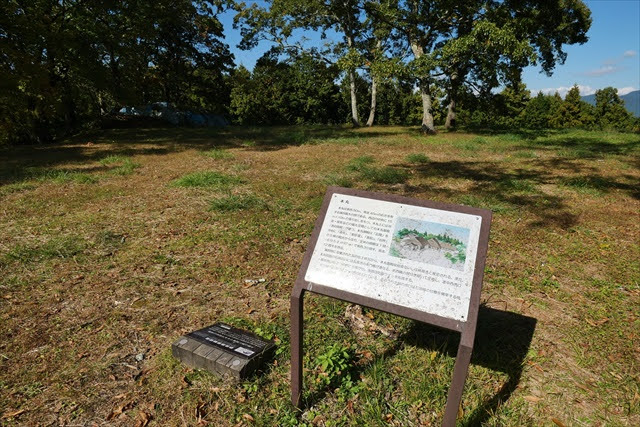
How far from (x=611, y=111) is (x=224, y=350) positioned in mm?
44241

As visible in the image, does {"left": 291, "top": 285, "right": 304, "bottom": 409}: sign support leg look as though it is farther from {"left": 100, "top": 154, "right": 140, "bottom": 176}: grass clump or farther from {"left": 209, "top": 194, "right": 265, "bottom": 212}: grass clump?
{"left": 100, "top": 154, "right": 140, "bottom": 176}: grass clump

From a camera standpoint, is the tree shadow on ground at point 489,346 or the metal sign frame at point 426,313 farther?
the tree shadow on ground at point 489,346

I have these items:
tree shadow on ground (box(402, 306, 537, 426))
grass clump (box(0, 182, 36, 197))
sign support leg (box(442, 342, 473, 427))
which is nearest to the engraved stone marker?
tree shadow on ground (box(402, 306, 537, 426))

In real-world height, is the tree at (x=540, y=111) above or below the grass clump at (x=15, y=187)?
above

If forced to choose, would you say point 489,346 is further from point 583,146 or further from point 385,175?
point 583,146

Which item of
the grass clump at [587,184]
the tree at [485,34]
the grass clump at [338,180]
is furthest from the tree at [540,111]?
the grass clump at [338,180]

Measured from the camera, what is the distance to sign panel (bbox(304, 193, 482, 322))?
7.13ft

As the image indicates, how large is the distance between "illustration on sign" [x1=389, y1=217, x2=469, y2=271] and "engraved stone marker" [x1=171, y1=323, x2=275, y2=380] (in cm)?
155

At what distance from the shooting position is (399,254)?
236 centimetres

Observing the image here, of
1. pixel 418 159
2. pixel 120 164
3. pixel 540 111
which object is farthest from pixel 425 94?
pixel 540 111

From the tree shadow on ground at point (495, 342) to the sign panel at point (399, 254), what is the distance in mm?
1248

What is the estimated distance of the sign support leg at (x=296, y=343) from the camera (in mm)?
2533

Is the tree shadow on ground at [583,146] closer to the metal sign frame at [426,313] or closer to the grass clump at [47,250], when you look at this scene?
the metal sign frame at [426,313]

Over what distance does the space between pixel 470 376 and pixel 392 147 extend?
1335 cm
